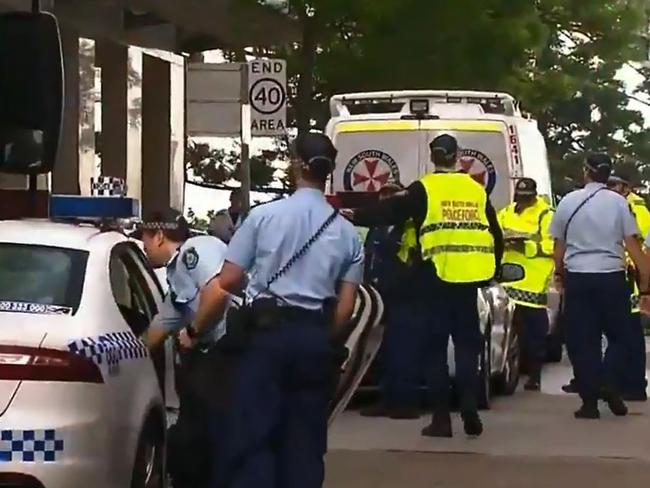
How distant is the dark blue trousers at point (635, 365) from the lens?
12359mm

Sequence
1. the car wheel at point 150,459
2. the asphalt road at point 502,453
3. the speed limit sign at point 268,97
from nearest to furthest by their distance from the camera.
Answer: the car wheel at point 150,459
the asphalt road at point 502,453
the speed limit sign at point 268,97

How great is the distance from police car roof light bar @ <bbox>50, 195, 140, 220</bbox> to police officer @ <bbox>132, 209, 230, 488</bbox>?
1.10 feet

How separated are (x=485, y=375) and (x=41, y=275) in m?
5.75

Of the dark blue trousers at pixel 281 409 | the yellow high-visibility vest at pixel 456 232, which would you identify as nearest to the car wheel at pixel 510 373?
the yellow high-visibility vest at pixel 456 232

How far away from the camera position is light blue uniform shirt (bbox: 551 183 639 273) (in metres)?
11.5

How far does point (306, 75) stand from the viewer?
18.6 meters

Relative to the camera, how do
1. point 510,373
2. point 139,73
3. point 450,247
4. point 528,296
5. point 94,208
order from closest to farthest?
1. point 94,208
2. point 450,247
3. point 510,373
4. point 528,296
5. point 139,73

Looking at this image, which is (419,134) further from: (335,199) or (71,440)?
(71,440)

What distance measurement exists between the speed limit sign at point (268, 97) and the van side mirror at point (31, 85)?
791cm

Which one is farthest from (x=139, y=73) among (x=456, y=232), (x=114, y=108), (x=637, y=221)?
(x=456, y=232)

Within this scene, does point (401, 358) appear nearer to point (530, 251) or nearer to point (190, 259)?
point (530, 251)

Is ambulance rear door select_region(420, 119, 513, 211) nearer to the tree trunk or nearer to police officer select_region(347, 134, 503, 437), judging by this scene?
the tree trunk

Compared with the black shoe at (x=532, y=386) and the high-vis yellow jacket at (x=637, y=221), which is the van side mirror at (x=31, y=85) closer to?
the high-vis yellow jacket at (x=637, y=221)

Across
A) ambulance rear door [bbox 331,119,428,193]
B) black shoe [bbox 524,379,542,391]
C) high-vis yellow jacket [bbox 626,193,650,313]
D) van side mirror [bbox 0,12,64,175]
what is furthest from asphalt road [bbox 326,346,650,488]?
ambulance rear door [bbox 331,119,428,193]
